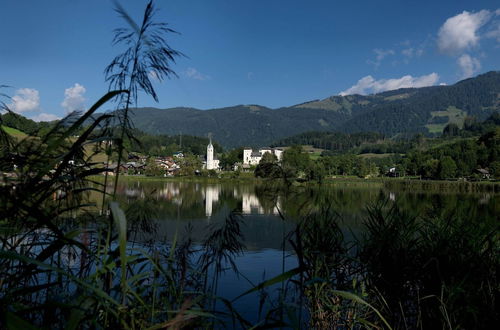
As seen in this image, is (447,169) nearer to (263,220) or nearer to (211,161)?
(211,161)

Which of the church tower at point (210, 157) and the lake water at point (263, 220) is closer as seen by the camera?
the lake water at point (263, 220)

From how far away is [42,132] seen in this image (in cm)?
240

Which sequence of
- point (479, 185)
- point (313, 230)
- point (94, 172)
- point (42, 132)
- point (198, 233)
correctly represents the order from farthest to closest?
point (479, 185)
point (198, 233)
point (313, 230)
point (42, 132)
point (94, 172)

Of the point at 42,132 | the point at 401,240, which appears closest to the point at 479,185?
the point at 401,240

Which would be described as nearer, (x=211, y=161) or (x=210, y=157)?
(x=210, y=157)

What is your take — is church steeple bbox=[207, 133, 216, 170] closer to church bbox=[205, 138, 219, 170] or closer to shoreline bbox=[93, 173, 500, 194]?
church bbox=[205, 138, 219, 170]

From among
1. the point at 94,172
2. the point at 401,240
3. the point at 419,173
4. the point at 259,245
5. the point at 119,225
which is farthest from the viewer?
the point at 419,173

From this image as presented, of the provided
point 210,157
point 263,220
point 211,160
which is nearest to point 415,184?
point 263,220

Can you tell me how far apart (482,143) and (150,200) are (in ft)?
433

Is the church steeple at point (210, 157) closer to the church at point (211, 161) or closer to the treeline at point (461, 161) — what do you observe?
the church at point (211, 161)

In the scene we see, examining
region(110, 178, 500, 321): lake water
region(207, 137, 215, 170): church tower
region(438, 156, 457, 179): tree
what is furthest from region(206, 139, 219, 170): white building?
A: region(110, 178, 500, 321): lake water

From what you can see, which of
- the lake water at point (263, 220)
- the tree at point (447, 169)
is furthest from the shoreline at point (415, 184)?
the lake water at point (263, 220)

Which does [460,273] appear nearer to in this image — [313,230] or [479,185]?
[313,230]

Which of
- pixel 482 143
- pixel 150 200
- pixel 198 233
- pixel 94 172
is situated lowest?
pixel 198 233
